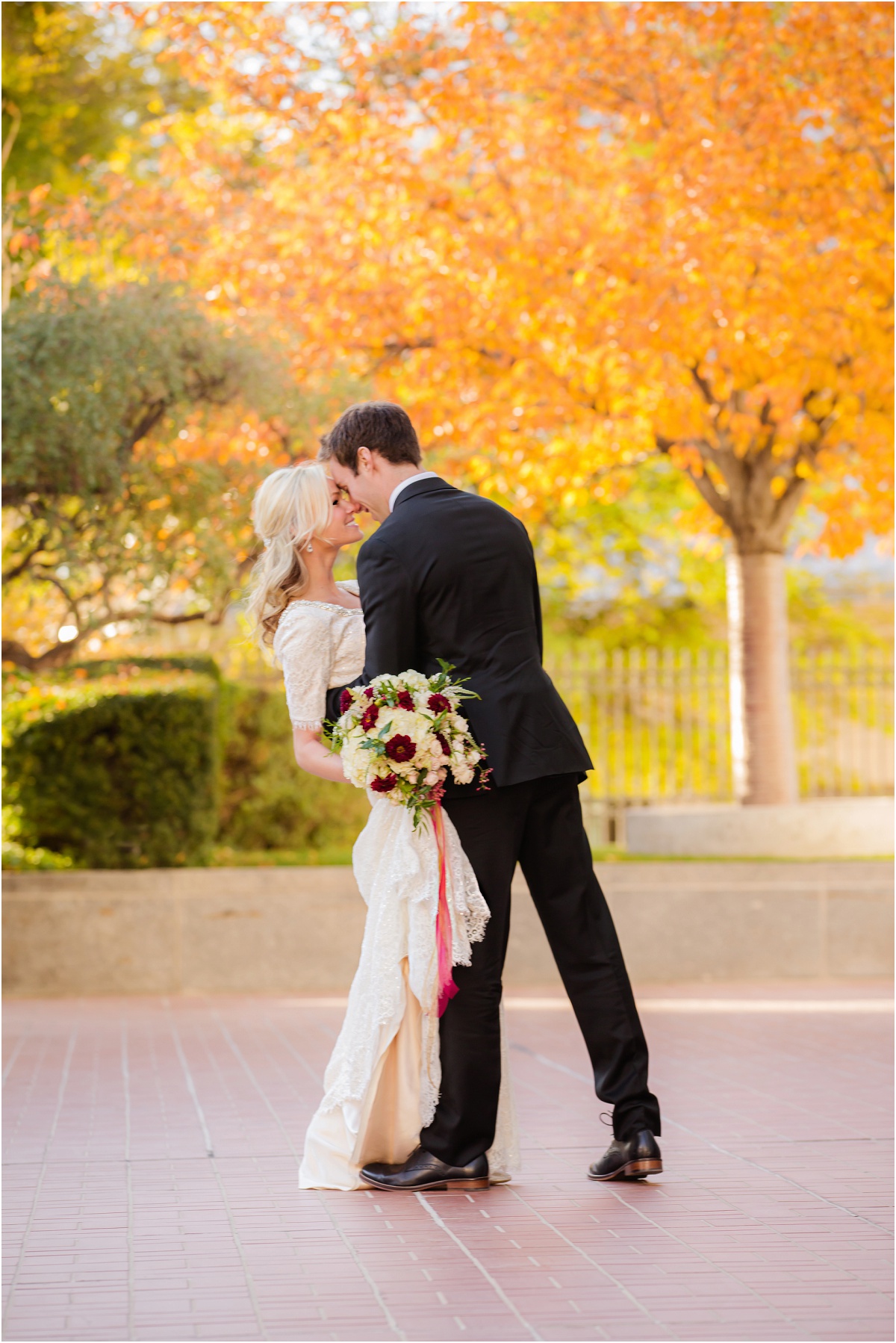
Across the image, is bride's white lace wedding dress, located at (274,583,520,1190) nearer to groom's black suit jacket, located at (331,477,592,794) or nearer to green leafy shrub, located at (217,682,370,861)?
groom's black suit jacket, located at (331,477,592,794)

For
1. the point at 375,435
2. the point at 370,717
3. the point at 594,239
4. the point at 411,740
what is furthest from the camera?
the point at 594,239

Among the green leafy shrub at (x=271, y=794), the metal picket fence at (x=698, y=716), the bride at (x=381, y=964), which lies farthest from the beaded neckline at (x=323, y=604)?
the metal picket fence at (x=698, y=716)

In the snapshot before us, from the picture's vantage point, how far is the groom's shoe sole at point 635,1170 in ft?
15.2

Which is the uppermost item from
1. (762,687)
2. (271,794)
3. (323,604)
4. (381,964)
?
(762,687)

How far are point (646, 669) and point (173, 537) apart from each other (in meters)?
4.95

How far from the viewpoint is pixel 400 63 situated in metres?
10.8

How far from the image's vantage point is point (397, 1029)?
14.9ft

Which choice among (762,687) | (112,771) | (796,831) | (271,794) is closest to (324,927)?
(112,771)

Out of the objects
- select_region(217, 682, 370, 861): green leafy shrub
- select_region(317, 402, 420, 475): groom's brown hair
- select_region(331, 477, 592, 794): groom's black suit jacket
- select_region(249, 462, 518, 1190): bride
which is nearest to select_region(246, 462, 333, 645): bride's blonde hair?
select_region(249, 462, 518, 1190): bride

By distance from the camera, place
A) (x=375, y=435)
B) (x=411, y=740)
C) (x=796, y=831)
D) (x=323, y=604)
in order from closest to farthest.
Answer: (x=411, y=740) → (x=375, y=435) → (x=323, y=604) → (x=796, y=831)

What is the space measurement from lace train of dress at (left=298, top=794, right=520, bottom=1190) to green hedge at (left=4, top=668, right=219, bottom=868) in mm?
5532

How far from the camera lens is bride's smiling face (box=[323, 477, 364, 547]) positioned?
4992 millimetres

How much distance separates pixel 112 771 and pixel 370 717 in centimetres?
A: 589

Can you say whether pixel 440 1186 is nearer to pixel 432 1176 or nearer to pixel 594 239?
pixel 432 1176
